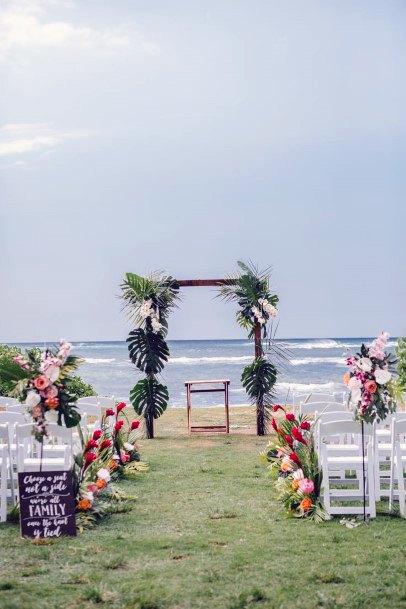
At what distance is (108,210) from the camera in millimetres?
50625

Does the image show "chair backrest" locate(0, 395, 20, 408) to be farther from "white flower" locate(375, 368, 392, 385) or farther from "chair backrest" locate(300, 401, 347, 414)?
"white flower" locate(375, 368, 392, 385)

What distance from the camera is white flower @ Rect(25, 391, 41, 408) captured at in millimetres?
7023

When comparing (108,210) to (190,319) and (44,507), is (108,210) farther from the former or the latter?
(44,507)

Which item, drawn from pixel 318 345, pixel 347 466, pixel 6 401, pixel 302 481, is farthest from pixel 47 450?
pixel 318 345

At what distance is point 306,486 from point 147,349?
677cm

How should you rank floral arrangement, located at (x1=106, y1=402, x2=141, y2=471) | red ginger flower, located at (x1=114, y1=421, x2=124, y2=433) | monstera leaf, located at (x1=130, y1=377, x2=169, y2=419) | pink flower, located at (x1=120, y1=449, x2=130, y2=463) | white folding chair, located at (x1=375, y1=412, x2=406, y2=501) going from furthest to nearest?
monstera leaf, located at (x1=130, y1=377, x2=169, y2=419), pink flower, located at (x1=120, y1=449, x2=130, y2=463), floral arrangement, located at (x1=106, y1=402, x2=141, y2=471), red ginger flower, located at (x1=114, y1=421, x2=124, y2=433), white folding chair, located at (x1=375, y1=412, x2=406, y2=501)

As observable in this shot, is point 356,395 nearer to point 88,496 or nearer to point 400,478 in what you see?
point 400,478

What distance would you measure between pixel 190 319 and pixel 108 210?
36.3 feet

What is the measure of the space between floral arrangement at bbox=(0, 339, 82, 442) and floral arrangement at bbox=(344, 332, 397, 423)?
2.38 meters

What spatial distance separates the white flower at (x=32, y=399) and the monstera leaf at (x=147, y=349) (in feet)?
23.0

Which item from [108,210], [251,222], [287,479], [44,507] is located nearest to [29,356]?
[44,507]

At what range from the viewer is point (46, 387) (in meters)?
7.12

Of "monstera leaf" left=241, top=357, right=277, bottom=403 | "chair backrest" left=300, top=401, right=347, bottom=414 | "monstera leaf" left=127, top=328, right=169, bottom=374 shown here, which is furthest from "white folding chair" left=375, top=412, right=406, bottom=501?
"monstera leaf" left=127, top=328, right=169, bottom=374

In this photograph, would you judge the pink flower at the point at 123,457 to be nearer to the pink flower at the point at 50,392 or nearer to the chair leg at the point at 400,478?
the pink flower at the point at 50,392
